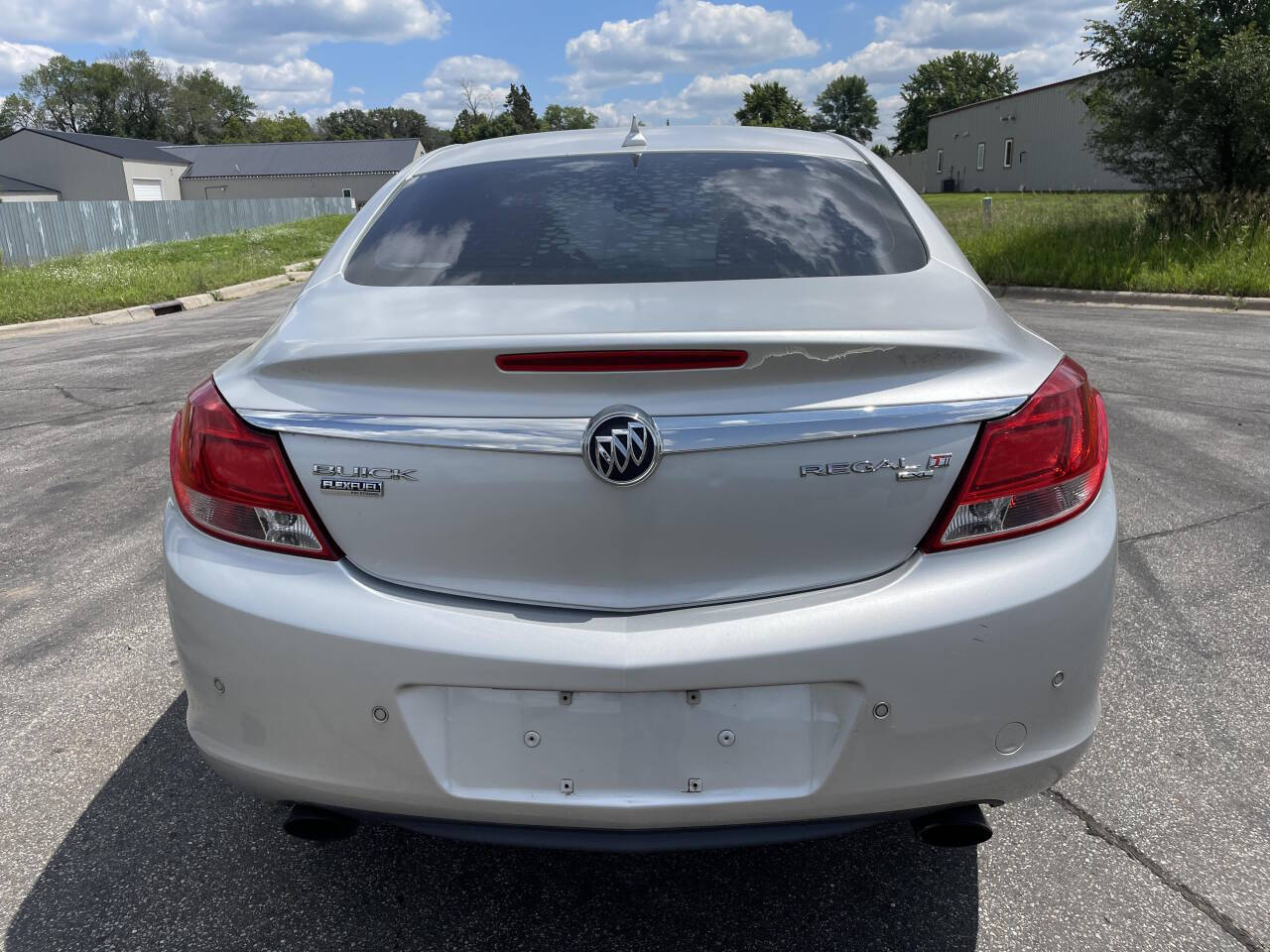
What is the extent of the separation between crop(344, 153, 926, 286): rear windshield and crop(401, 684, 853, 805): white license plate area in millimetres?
876

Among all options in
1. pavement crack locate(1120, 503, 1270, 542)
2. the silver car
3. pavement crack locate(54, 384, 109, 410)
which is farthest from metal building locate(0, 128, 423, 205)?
the silver car

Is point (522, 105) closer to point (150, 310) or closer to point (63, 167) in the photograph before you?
point (63, 167)

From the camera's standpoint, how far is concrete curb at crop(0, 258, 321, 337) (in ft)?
46.6

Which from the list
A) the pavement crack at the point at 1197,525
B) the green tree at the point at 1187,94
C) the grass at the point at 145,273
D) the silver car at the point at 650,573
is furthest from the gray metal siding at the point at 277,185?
the silver car at the point at 650,573

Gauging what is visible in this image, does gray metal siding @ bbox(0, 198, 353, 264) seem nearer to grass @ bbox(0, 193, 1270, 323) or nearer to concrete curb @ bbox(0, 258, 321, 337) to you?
grass @ bbox(0, 193, 1270, 323)

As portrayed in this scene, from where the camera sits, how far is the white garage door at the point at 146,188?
218 ft

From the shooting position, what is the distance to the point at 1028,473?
6.03ft

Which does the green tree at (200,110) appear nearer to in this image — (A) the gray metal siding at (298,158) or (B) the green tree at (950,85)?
(A) the gray metal siding at (298,158)

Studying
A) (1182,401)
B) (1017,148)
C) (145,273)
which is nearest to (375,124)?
(1017,148)

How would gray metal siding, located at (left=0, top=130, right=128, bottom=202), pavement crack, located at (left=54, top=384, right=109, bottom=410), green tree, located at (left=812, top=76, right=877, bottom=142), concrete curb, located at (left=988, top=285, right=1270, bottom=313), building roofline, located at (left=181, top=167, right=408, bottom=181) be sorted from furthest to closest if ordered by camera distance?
green tree, located at (left=812, top=76, right=877, bottom=142) → building roofline, located at (left=181, top=167, right=408, bottom=181) → gray metal siding, located at (left=0, top=130, right=128, bottom=202) → concrete curb, located at (left=988, top=285, right=1270, bottom=313) → pavement crack, located at (left=54, top=384, right=109, bottom=410)

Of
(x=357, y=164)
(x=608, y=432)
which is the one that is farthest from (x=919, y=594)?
(x=357, y=164)

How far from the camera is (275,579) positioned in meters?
1.83

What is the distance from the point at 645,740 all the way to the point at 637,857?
85 cm

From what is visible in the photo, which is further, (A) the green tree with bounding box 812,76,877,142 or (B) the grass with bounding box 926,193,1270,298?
(A) the green tree with bounding box 812,76,877,142
